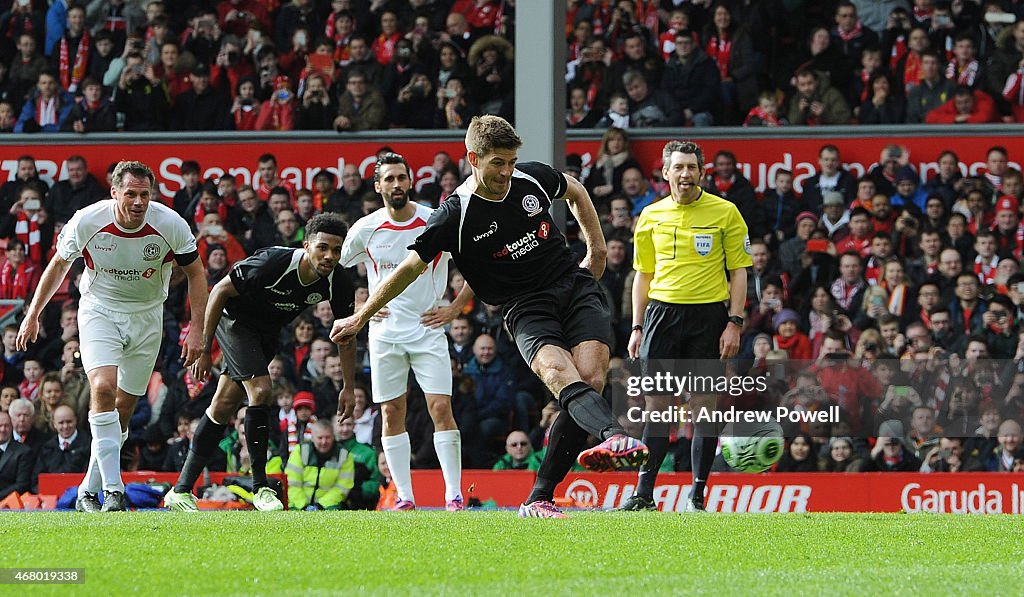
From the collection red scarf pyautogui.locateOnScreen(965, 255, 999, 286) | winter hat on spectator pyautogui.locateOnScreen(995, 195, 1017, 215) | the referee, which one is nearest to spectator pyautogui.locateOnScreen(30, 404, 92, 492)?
the referee

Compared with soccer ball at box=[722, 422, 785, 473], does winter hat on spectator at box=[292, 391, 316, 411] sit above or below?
below

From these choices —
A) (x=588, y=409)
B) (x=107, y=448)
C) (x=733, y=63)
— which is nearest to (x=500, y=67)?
(x=733, y=63)

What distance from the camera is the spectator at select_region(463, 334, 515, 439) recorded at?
13.6 meters

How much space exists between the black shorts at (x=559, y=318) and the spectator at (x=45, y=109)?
1101 centimetres

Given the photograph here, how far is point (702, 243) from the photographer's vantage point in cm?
969

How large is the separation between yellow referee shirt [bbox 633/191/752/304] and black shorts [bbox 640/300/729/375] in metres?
0.06

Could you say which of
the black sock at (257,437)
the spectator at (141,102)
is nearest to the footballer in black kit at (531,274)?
the black sock at (257,437)

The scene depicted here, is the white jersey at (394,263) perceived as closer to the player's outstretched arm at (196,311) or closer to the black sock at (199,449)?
the player's outstretched arm at (196,311)

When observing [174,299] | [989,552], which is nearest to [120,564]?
[989,552]

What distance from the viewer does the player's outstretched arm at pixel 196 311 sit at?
30.5 ft

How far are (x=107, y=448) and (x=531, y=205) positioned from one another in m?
3.44

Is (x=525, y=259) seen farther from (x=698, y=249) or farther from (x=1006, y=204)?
(x=1006, y=204)

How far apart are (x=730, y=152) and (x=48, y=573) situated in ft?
36.7

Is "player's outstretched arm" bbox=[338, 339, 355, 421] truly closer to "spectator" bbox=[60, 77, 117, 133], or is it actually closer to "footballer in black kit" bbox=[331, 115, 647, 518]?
"footballer in black kit" bbox=[331, 115, 647, 518]
